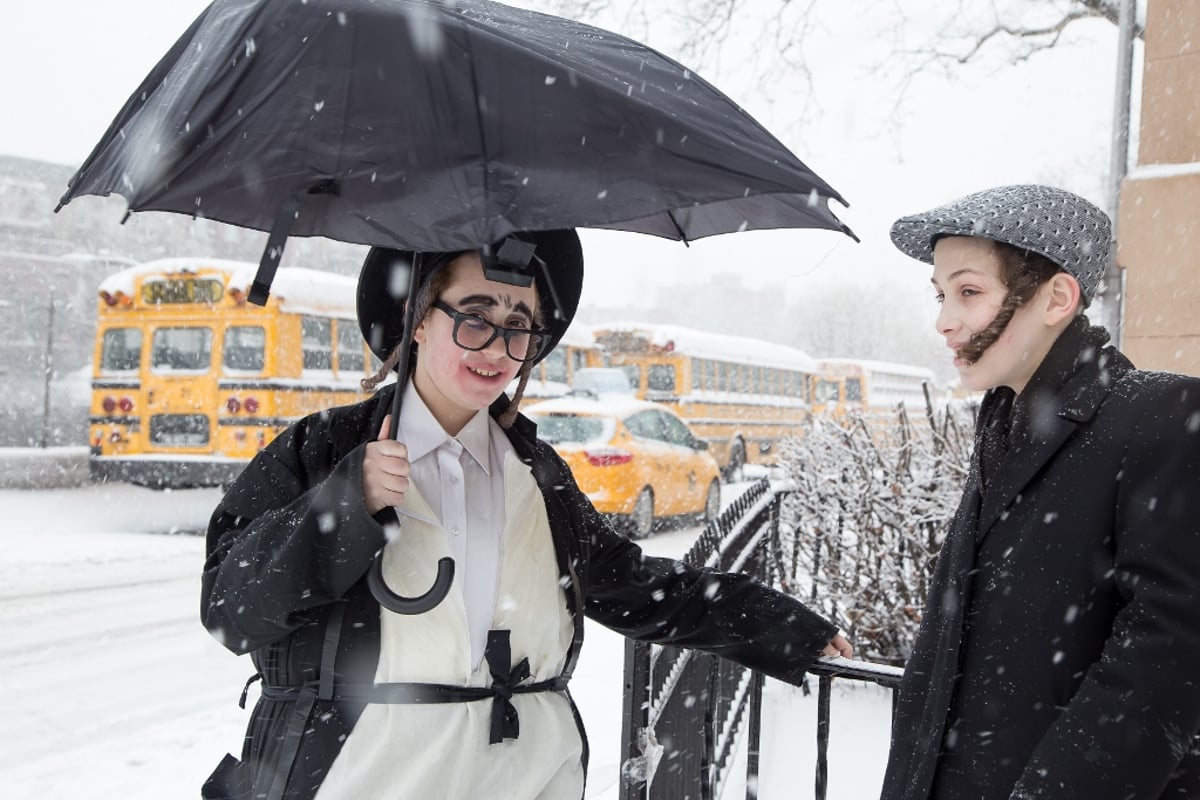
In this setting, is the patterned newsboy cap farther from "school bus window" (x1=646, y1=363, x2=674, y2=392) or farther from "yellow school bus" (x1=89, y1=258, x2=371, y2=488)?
"school bus window" (x1=646, y1=363, x2=674, y2=392)

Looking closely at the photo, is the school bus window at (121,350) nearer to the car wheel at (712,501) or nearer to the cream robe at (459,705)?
the car wheel at (712,501)

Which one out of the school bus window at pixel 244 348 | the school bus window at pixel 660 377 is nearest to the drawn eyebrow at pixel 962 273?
the school bus window at pixel 244 348

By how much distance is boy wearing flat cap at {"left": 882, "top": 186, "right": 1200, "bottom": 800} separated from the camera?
57.9 inches

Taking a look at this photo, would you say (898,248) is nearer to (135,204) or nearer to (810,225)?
(810,225)

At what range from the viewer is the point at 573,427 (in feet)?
39.2

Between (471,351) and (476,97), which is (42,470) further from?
(476,97)

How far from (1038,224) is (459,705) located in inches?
53.3

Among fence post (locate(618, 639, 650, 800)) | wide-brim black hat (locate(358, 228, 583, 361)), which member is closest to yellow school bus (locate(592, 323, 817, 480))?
fence post (locate(618, 639, 650, 800))

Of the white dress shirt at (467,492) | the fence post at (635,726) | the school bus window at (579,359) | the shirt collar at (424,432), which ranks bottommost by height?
the fence post at (635,726)

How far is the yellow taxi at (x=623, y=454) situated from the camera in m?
11.8

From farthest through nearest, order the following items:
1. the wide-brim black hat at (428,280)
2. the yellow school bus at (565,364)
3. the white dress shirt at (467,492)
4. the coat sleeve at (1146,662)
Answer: the yellow school bus at (565,364)
the wide-brim black hat at (428,280)
the white dress shirt at (467,492)
the coat sleeve at (1146,662)

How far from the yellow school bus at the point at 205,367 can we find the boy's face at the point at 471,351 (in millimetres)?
11371

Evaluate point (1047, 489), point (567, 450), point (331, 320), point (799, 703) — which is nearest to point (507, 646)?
point (1047, 489)

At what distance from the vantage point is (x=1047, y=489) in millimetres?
1685
